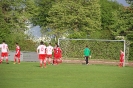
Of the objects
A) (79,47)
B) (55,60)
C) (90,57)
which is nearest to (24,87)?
(55,60)

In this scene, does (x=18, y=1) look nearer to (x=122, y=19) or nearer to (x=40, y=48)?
(x=122, y=19)

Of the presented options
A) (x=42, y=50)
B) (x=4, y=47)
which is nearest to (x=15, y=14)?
(x=4, y=47)

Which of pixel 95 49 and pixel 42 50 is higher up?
pixel 95 49

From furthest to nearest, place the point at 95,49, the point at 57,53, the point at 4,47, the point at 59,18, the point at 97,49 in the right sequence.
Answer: the point at 59,18
the point at 95,49
the point at 97,49
the point at 57,53
the point at 4,47

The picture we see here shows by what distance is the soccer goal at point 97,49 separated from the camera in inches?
2189

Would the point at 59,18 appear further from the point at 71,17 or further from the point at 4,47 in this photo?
the point at 4,47

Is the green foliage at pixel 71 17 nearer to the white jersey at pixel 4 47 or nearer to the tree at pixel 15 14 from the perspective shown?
the tree at pixel 15 14

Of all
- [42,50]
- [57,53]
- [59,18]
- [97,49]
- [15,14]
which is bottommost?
[57,53]

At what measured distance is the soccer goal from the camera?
5559cm

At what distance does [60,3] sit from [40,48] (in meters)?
56.8

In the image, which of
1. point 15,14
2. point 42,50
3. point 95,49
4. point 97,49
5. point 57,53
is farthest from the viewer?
point 15,14

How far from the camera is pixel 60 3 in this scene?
96.2 metres

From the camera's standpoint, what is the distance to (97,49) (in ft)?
185

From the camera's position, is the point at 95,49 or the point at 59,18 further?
the point at 59,18
